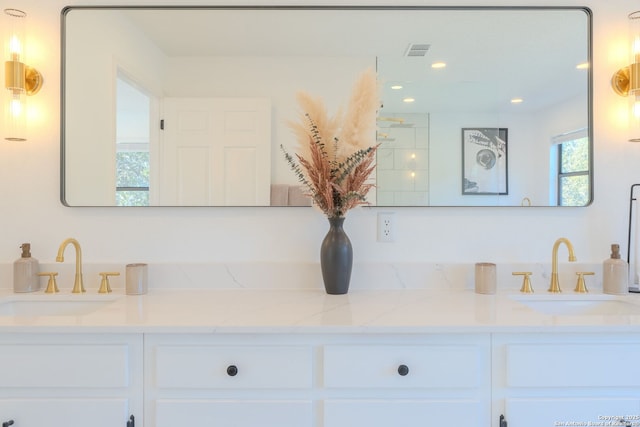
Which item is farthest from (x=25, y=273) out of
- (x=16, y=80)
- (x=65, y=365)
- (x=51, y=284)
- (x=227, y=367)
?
(x=227, y=367)

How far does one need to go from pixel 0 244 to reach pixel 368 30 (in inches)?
69.8

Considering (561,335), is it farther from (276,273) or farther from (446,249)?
(276,273)

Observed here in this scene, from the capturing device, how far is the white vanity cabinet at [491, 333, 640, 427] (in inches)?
47.5

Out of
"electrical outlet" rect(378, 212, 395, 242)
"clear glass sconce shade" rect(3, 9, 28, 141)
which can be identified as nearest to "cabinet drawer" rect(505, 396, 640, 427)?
"electrical outlet" rect(378, 212, 395, 242)

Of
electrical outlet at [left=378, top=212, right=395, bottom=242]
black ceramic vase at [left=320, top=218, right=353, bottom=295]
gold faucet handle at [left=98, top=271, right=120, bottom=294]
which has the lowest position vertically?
gold faucet handle at [left=98, top=271, right=120, bottom=294]

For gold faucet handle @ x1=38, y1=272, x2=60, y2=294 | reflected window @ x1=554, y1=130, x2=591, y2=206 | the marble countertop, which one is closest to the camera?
the marble countertop

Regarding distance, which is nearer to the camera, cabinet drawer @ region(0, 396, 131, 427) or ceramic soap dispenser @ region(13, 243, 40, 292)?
cabinet drawer @ region(0, 396, 131, 427)

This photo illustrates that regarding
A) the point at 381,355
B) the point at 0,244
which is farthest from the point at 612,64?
the point at 0,244

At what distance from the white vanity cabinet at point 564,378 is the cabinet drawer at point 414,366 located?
81mm

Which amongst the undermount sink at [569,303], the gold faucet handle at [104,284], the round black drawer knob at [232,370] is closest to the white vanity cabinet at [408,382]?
the round black drawer knob at [232,370]

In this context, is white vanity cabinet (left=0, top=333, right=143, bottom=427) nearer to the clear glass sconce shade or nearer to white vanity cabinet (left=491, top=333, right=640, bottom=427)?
the clear glass sconce shade

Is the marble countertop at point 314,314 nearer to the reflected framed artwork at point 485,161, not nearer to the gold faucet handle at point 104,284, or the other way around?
the gold faucet handle at point 104,284

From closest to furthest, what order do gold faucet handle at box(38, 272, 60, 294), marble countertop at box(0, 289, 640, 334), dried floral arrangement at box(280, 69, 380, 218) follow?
marble countertop at box(0, 289, 640, 334)
dried floral arrangement at box(280, 69, 380, 218)
gold faucet handle at box(38, 272, 60, 294)

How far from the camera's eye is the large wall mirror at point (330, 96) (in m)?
1.73
